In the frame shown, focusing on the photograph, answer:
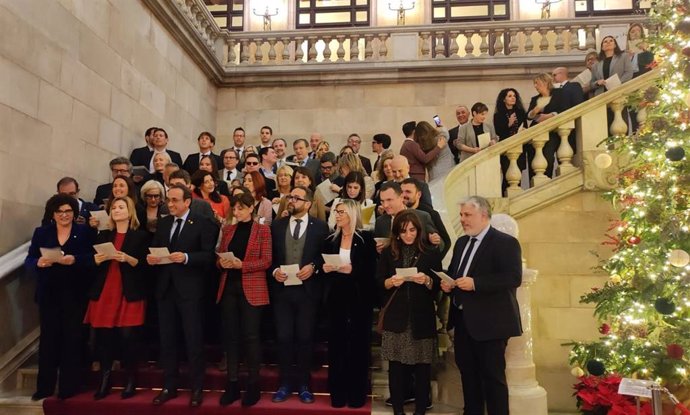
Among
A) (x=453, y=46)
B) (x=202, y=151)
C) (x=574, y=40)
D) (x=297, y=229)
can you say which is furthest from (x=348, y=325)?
(x=574, y=40)

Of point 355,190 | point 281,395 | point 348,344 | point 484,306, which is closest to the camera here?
point 484,306

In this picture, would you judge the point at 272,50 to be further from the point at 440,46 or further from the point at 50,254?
the point at 50,254

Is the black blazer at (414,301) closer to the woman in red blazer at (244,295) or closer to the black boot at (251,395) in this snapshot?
the woman in red blazer at (244,295)

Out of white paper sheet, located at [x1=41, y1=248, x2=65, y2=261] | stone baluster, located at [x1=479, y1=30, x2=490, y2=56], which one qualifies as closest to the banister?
white paper sheet, located at [x1=41, y1=248, x2=65, y2=261]

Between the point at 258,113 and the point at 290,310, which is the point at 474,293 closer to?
the point at 290,310

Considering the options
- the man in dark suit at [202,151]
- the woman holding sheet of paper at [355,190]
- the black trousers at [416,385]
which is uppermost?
the man in dark suit at [202,151]

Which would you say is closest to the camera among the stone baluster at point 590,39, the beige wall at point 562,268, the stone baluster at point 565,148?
the beige wall at point 562,268

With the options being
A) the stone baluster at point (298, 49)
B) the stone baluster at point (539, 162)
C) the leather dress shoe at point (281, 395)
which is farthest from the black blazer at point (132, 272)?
the stone baluster at point (298, 49)

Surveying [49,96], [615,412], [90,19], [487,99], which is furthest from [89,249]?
[487,99]

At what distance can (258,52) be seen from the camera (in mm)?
11406

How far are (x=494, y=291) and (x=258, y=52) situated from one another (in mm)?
8954

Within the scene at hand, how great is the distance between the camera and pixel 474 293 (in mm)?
3732

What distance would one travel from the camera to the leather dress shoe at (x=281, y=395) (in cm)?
430

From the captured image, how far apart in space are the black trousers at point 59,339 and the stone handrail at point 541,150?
3666 millimetres
